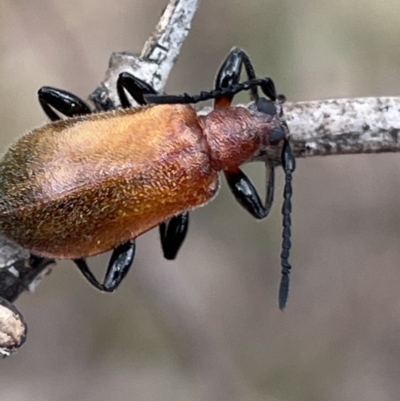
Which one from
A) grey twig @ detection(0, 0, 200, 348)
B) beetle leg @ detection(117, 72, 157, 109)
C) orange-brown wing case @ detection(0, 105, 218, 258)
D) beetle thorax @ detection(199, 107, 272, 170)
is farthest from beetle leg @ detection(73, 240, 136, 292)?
beetle leg @ detection(117, 72, 157, 109)

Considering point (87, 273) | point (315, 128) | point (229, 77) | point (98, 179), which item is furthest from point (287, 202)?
point (87, 273)

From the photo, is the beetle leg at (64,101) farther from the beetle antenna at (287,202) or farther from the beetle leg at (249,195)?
the beetle antenna at (287,202)

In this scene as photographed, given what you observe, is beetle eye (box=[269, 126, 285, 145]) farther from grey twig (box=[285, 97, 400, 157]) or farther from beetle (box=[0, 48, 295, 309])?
grey twig (box=[285, 97, 400, 157])

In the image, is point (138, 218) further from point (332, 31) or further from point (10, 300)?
point (332, 31)

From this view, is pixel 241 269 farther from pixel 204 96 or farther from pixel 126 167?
pixel 126 167

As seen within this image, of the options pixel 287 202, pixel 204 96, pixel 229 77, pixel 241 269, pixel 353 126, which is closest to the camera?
pixel 353 126

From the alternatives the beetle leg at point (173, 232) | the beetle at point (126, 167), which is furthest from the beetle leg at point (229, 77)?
the beetle leg at point (173, 232)
